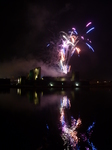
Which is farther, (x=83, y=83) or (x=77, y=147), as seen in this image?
(x=83, y=83)

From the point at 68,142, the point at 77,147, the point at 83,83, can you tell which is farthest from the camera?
the point at 83,83

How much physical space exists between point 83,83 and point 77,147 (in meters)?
37.5

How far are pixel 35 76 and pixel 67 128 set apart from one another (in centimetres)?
3685

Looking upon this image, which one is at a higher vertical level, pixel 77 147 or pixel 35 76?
pixel 35 76

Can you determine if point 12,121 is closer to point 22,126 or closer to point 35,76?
point 22,126

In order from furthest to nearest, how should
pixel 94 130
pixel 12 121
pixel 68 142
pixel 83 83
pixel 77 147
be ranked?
pixel 83 83
pixel 12 121
pixel 94 130
pixel 68 142
pixel 77 147

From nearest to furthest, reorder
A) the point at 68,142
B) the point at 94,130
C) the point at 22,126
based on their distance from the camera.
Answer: the point at 68,142 < the point at 94,130 < the point at 22,126

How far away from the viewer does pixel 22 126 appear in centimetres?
668

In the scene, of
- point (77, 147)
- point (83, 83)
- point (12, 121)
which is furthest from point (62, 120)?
point (83, 83)

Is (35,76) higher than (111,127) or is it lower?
higher

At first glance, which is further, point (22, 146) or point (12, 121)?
point (12, 121)

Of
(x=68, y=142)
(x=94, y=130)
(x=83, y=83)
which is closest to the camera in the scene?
(x=68, y=142)

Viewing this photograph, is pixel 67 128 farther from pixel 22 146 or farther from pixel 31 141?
pixel 22 146

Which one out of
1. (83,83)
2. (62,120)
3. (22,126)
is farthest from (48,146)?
(83,83)
